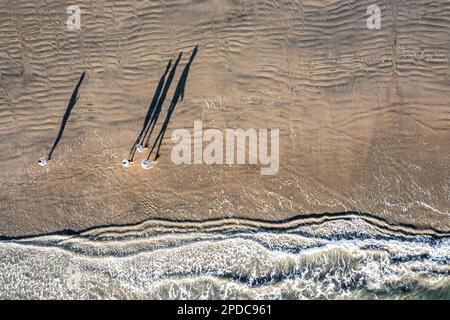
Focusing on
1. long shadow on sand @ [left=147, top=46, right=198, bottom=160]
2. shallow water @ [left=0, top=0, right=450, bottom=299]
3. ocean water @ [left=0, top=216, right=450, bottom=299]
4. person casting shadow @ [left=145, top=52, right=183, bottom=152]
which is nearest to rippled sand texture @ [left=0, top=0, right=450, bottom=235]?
shallow water @ [left=0, top=0, right=450, bottom=299]

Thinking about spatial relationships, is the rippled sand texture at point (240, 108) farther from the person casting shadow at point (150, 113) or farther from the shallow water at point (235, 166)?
the person casting shadow at point (150, 113)

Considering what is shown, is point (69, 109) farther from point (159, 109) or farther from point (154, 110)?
point (159, 109)

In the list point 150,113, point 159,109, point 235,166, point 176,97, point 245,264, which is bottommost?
point 245,264

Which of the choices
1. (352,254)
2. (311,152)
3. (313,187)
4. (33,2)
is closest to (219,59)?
(311,152)

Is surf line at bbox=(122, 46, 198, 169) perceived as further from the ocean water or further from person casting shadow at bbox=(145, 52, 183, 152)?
the ocean water

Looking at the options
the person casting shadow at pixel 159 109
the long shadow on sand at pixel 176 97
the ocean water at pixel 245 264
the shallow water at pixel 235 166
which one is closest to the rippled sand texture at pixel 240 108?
the shallow water at pixel 235 166

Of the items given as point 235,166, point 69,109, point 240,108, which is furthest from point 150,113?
point 235,166

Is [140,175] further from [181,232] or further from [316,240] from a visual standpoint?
[316,240]
